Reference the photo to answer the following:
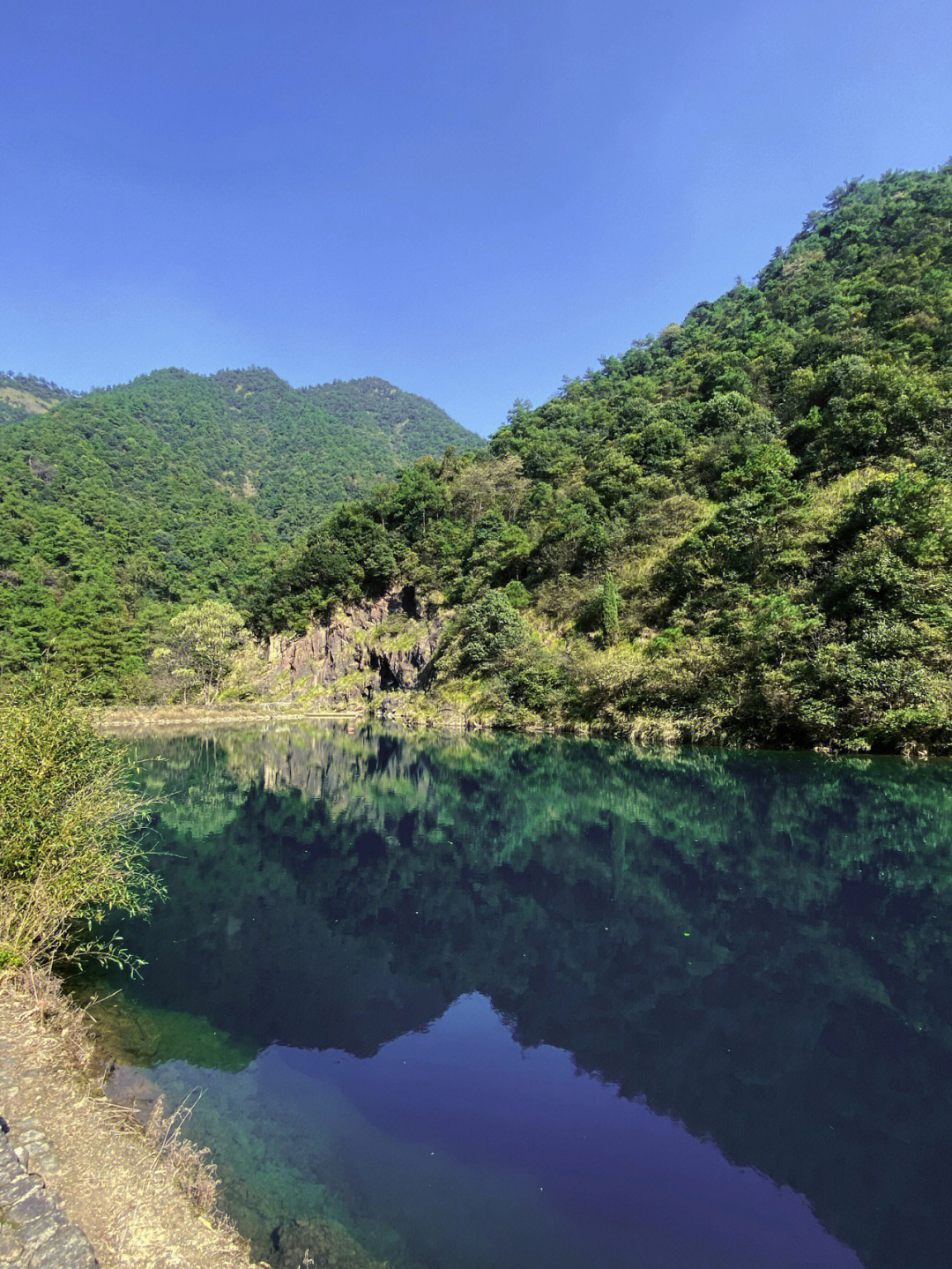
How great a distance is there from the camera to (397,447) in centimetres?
14238

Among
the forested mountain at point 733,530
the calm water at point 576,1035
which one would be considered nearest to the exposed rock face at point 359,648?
the forested mountain at point 733,530

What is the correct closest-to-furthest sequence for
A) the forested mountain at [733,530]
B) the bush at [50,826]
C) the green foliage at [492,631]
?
the bush at [50,826], the forested mountain at [733,530], the green foliage at [492,631]

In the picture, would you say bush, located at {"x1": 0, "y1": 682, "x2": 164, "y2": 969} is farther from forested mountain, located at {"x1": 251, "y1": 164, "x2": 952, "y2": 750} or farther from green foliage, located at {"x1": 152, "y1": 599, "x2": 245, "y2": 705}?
green foliage, located at {"x1": 152, "y1": 599, "x2": 245, "y2": 705}

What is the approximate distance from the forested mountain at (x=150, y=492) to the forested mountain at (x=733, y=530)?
57.2ft

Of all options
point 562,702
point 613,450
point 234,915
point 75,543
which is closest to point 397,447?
point 75,543

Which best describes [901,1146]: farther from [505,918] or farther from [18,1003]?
[18,1003]

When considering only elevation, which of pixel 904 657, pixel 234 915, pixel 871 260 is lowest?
pixel 234 915

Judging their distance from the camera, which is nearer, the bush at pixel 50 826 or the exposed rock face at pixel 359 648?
the bush at pixel 50 826

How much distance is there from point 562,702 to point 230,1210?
35446 millimetres

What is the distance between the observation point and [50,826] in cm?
746

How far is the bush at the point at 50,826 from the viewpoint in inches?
279

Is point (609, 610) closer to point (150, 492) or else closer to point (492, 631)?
point (492, 631)

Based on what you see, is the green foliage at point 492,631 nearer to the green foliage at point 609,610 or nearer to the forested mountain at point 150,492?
the green foliage at point 609,610

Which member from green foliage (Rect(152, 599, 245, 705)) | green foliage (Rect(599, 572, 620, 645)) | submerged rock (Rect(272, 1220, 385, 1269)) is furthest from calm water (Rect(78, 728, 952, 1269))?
green foliage (Rect(152, 599, 245, 705))
